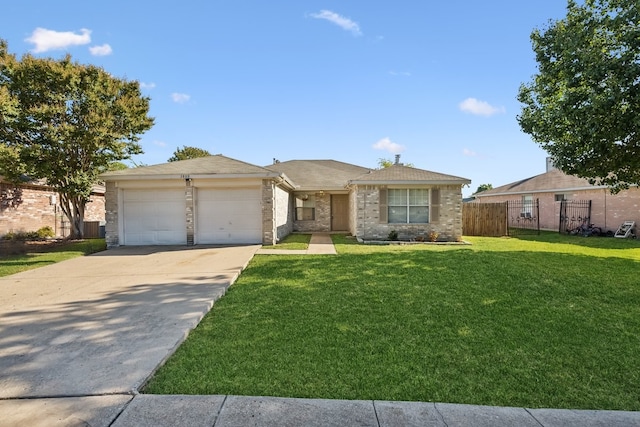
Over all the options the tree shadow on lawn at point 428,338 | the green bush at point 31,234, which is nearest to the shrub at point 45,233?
the green bush at point 31,234

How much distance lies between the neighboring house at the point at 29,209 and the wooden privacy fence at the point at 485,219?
60.0ft

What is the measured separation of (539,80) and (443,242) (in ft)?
21.3

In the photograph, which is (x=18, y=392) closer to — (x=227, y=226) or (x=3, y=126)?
(x=227, y=226)

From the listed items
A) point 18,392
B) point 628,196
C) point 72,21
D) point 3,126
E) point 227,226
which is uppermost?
point 72,21

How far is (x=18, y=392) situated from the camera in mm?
3076

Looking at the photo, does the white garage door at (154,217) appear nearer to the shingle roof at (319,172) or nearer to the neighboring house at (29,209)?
the neighboring house at (29,209)

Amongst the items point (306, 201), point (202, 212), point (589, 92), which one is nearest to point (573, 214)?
point (589, 92)

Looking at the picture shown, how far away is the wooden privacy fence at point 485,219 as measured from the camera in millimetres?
16906

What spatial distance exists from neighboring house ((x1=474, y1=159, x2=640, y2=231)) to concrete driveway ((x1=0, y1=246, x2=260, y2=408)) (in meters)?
17.2

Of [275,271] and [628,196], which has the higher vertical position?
[628,196]

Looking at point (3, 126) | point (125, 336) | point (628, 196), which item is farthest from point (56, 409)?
point (628, 196)

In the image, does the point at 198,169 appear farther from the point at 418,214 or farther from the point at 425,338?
the point at 425,338

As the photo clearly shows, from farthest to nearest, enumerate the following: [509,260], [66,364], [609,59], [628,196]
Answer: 1. [628,196]
2. [509,260]
3. [609,59]
4. [66,364]

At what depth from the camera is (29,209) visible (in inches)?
653
